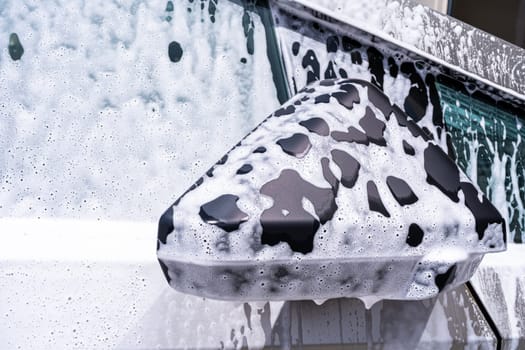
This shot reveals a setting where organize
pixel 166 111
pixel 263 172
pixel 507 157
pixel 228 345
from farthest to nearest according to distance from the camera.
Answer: pixel 507 157
pixel 166 111
pixel 228 345
pixel 263 172

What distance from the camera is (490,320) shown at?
0.90 m

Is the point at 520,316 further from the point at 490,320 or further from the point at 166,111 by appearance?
the point at 166,111

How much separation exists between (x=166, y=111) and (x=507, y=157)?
606 millimetres

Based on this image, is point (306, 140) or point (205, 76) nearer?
point (306, 140)

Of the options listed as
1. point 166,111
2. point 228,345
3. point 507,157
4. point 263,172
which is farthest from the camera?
point 507,157

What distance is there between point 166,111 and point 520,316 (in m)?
0.62

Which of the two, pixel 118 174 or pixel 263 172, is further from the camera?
pixel 118 174

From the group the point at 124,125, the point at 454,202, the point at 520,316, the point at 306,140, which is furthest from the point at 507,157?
the point at 124,125

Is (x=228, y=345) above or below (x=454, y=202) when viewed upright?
below

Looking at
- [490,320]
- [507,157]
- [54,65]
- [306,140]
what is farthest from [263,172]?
[507,157]

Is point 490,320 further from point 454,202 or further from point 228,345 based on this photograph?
point 228,345

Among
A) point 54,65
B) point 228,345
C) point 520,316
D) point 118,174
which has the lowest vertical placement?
point 520,316

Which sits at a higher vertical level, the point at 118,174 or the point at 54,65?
the point at 54,65

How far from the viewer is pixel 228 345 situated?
75cm
